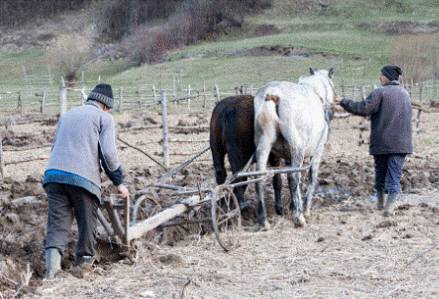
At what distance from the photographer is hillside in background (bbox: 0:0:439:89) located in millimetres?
47500

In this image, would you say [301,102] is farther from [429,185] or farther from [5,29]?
[5,29]

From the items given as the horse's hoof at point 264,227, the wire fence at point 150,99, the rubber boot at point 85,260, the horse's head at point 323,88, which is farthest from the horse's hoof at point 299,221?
the wire fence at point 150,99

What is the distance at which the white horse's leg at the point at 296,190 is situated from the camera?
28.9 ft

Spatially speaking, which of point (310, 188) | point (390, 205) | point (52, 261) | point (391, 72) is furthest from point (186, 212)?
point (391, 72)

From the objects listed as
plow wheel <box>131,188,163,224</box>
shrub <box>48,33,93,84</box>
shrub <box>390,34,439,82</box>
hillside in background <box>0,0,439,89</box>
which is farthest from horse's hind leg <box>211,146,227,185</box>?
shrub <box>48,33,93,84</box>

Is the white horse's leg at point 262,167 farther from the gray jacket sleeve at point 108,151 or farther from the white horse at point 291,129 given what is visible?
the gray jacket sleeve at point 108,151

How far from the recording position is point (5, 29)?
250 feet

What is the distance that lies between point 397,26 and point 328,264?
53.6 meters

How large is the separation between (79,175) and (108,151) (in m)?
0.31

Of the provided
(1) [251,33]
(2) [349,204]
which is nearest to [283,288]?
(2) [349,204]

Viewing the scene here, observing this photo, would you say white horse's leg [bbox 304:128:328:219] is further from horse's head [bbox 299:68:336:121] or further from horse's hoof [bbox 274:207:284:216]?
horse's head [bbox 299:68:336:121]

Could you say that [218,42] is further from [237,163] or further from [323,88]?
[237,163]

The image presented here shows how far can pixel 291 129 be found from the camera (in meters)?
8.74

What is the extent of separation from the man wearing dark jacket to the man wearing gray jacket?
3.74m
